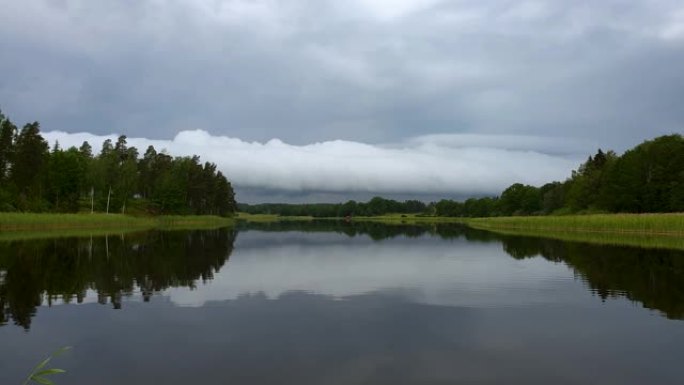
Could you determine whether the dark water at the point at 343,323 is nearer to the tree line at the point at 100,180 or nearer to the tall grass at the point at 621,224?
the tall grass at the point at 621,224

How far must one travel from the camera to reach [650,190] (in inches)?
3740

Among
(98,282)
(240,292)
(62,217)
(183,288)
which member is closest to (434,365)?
(240,292)

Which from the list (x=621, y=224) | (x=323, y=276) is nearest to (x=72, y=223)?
(x=323, y=276)

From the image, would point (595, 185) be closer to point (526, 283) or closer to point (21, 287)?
point (526, 283)

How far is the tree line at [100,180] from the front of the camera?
84625 millimetres

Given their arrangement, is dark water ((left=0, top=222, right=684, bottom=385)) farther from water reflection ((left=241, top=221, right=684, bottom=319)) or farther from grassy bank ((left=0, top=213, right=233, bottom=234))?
grassy bank ((left=0, top=213, right=233, bottom=234))

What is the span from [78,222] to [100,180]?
25.9 meters

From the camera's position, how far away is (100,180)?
103 meters

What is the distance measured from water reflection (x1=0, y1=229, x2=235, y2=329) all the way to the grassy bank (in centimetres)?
2480

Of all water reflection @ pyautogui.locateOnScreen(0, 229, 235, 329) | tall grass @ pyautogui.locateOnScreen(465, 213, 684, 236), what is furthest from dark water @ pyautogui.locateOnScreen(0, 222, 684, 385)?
tall grass @ pyautogui.locateOnScreen(465, 213, 684, 236)

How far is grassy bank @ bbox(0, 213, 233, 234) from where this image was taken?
212ft

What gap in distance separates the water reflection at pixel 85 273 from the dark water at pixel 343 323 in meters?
0.13

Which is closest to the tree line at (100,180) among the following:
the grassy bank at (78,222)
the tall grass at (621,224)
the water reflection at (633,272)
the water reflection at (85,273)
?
the grassy bank at (78,222)

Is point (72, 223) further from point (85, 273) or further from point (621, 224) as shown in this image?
point (621, 224)
